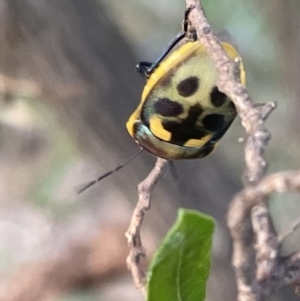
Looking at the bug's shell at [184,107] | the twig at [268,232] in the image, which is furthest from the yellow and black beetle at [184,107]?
the twig at [268,232]

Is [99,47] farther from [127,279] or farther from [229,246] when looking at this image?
[127,279]

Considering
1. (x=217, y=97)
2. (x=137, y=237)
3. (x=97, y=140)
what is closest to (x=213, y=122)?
(x=217, y=97)

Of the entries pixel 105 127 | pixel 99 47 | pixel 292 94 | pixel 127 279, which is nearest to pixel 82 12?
pixel 99 47

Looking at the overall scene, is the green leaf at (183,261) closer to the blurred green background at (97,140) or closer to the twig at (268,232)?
the twig at (268,232)

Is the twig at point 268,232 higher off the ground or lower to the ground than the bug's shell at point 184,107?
lower

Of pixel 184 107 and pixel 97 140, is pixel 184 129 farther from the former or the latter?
pixel 97 140

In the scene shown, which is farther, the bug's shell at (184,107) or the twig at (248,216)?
the bug's shell at (184,107)
